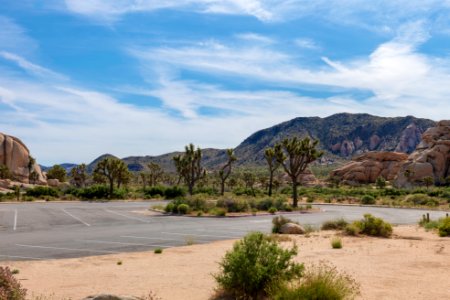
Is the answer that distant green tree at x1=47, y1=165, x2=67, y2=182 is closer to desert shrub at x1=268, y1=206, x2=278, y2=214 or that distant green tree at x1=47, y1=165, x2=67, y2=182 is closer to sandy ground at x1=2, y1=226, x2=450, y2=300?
desert shrub at x1=268, y1=206, x2=278, y2=214

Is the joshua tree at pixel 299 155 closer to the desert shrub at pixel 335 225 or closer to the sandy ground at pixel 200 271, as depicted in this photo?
the desert shrub at pixel 335 225

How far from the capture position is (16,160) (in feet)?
289

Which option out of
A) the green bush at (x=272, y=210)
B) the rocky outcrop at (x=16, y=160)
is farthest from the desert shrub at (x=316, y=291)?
the rocky outcrop at (x=16, y=160)

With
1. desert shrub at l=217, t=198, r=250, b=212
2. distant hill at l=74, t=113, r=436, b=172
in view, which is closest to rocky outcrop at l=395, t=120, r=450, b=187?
desert shrub at l=217, t=198, r=250, b=212

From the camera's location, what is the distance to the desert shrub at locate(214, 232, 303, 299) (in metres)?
8.72

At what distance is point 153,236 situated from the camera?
825 inches

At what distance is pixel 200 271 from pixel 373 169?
341ft

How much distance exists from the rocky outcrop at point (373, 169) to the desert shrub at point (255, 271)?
10174 centimetres

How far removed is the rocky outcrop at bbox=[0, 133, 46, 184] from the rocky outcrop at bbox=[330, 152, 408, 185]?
233 feet

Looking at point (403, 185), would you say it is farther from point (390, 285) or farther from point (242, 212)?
point (390, 285)

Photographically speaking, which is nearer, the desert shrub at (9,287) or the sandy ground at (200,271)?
the desert shrub at (9,287)

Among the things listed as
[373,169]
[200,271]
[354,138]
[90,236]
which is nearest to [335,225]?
[90,236]

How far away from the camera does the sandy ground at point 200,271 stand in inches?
381

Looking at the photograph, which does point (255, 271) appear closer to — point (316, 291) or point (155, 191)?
point (316, 291)
